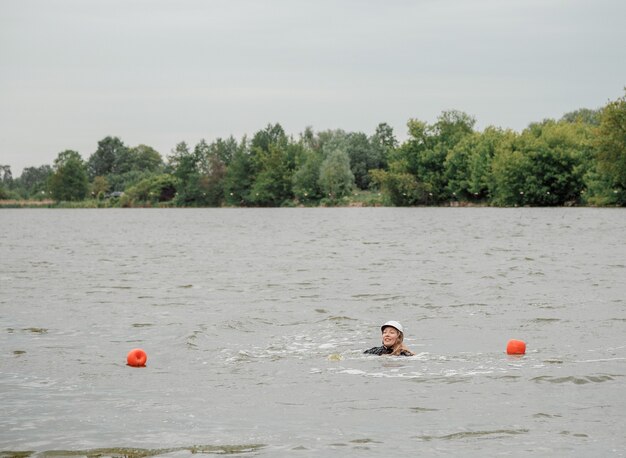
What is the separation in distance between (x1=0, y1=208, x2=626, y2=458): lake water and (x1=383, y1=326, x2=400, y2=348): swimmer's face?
48cm

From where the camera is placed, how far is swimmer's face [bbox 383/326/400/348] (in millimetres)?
17219

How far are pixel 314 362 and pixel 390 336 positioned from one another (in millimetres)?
1515

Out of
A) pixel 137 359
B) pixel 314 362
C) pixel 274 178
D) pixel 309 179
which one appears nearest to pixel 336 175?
pixel 309 179

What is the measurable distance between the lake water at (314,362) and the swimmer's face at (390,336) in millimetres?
483

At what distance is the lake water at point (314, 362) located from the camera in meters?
11.3

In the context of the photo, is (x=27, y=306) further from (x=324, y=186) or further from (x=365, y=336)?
(x=324, y=186)

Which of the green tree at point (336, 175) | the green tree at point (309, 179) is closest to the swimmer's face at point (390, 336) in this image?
the green tree at point (336, 175)

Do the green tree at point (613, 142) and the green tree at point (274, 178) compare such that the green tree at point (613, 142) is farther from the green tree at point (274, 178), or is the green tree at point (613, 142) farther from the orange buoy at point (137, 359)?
the orange buoy at point (137, 359)

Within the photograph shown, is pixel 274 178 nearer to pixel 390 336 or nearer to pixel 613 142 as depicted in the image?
pixel 613 142

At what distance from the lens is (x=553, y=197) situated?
13462 centimetres

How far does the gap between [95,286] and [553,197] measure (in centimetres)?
11149

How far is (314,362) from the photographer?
668 inches

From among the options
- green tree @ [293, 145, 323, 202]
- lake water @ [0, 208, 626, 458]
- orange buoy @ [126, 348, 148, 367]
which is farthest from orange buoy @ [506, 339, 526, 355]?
Answer: green tree @ [293, 145, 323, 202]

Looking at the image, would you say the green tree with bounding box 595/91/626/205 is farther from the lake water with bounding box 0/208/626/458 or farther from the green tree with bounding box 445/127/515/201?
the lake water with bounding box 0/208/626/458
